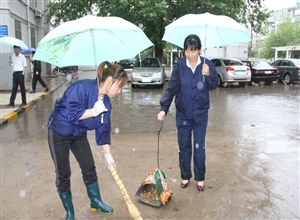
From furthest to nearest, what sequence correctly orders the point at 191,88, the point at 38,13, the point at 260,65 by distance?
the point at 38,13 < the point at 260,65 < the point at 191,88

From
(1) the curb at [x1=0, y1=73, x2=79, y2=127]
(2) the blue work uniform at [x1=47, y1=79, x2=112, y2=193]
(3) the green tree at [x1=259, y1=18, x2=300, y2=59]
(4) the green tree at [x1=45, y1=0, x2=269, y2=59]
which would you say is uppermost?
(3) the green tree at [x1=259, y1=18, x2=300, y2=59]

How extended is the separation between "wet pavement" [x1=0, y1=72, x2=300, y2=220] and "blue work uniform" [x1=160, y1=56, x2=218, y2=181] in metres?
0.52

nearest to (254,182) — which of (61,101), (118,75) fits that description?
(118,75)

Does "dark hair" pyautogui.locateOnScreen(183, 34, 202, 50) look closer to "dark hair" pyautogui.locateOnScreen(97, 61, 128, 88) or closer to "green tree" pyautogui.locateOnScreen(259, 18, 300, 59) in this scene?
"dark hair" pyautogui.locateOnScreen(97, 61, 128, 88)

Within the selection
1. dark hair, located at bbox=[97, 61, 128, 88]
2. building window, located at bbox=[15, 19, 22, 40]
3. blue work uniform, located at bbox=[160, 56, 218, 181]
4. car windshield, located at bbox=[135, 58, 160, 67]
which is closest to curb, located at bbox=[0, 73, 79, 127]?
blue work uniform, located at bbox=[160, 56, 218, 181]

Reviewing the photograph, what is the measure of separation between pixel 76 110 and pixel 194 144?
61.7 inches

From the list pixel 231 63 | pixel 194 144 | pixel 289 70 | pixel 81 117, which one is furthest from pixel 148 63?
pixel 81 117

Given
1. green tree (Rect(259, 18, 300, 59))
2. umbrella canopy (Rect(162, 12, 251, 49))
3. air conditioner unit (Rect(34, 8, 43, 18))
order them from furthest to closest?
green tree (Rect(259, 18, 300, 59)) → air conditioner unit (Rect(34, 8, 43, 18)) → umbrella canopy (Rect(162, 12, 251, 49))

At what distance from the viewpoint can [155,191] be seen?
322 cm

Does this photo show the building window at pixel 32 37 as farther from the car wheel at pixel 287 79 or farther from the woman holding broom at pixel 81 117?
the woman holding broom at pixel 81 117

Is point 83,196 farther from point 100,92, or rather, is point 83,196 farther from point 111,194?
point 100,92

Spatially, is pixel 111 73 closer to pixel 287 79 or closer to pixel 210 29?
pixel 210 29

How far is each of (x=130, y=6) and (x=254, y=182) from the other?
13211 millimetres

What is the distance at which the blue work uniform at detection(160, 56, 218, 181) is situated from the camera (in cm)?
326
